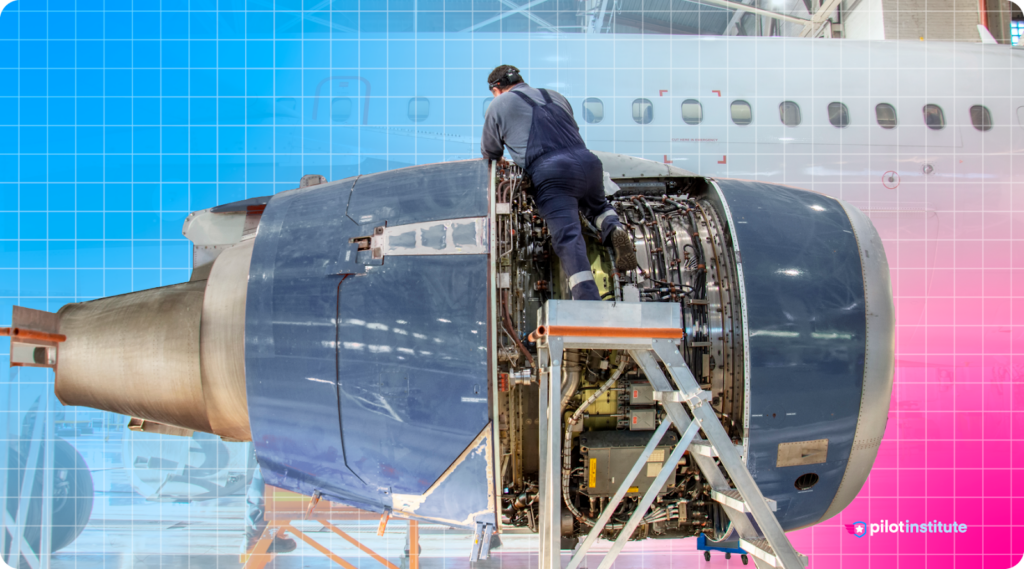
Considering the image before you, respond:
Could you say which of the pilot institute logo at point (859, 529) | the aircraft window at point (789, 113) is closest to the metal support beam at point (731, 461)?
the pilot institute logo at point (859, 529)

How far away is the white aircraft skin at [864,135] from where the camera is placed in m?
6.33

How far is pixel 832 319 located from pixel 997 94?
7278 mm

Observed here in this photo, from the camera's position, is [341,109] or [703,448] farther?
[341,109]

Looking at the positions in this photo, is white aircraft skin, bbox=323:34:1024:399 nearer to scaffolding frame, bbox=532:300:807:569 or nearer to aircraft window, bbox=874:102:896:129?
aircraft window, bbox=874:102:896:129

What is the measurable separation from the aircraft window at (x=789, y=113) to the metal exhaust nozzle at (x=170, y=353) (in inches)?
266

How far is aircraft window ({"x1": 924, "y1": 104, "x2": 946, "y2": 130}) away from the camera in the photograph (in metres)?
7.23

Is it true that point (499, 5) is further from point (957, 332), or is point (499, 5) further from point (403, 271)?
point (957, 332)

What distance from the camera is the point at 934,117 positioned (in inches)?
288

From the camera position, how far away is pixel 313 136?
6.31 meters

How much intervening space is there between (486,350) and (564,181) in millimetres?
955

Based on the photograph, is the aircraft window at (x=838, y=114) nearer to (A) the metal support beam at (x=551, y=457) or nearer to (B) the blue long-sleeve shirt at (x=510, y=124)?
(B) the blue long-sleeve shirt at (x=510, y=124)

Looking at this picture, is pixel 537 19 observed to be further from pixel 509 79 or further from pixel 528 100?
pixel 528 100

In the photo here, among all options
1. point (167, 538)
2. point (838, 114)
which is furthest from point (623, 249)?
point (167, 538)

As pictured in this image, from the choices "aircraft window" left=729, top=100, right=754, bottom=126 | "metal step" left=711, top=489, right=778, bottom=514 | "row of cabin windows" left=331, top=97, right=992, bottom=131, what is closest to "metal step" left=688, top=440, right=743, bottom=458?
"metal step" left=711, top=489, right=778, bottom=514
